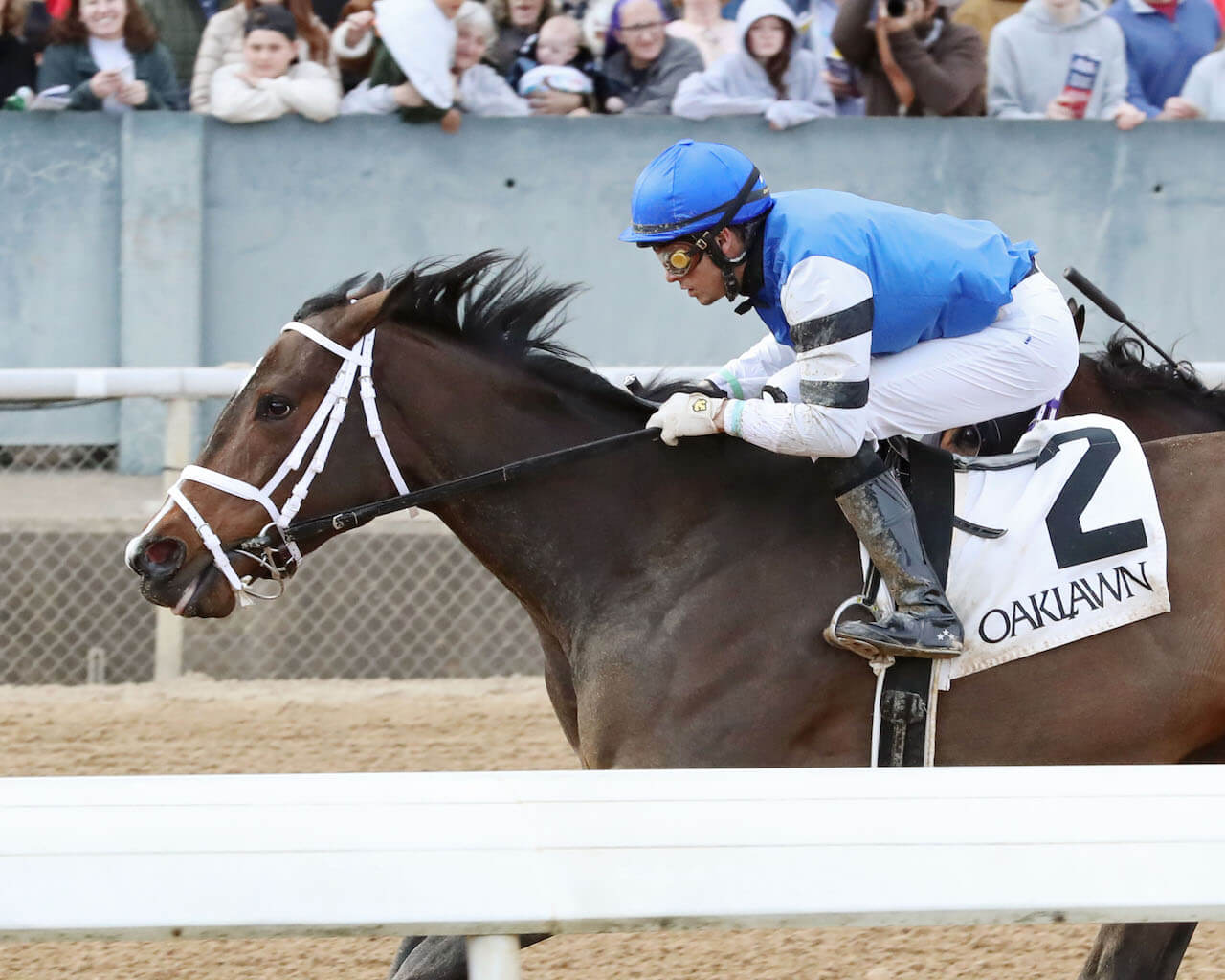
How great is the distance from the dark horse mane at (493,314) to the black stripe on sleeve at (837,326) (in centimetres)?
45

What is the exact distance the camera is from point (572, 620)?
10.1 feet

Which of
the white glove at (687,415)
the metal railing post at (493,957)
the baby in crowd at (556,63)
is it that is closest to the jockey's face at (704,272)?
the white glove at (687,415)

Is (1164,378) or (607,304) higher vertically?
(1164,378)

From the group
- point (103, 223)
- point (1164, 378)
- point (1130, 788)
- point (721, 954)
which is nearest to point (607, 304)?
point (103, 223)

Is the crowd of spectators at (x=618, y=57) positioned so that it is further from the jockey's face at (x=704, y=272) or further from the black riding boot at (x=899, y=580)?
the black riding boot at (x=899, y=580)

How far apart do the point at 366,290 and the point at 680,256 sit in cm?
63

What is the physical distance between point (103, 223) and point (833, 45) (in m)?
3.01

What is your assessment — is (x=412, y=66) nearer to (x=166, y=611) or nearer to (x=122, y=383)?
(x=122, y=383)

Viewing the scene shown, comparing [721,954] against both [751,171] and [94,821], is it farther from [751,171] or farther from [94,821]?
[94,821]

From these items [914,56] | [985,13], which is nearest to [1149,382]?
[914,56]

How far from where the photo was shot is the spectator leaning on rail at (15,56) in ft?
21.8

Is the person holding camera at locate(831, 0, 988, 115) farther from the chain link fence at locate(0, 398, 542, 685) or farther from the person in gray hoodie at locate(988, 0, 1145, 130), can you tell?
the chain link fence at locate(0, 398, 542, 685)

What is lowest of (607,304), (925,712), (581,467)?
(607,304)

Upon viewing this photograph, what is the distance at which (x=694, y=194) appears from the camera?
2.92 meters
